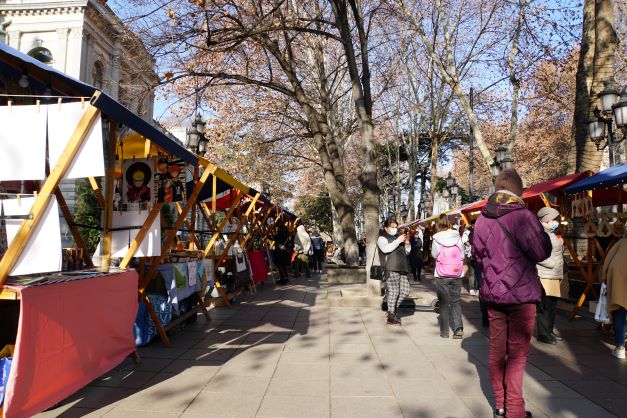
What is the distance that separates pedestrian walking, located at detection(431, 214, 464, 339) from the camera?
20.5 feet

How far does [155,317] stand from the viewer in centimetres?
544

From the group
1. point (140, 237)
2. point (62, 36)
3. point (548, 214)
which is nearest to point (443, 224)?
point (548, 214)

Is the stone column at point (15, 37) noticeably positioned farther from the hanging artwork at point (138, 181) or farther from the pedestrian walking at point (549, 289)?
the pedestrian walking at point (549, 289)

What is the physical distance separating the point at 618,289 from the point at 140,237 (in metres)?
5.47

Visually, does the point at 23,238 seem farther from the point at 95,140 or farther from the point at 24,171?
the point at 95,140

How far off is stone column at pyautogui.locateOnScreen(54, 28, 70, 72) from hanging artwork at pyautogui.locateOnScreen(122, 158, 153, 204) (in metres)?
30.1

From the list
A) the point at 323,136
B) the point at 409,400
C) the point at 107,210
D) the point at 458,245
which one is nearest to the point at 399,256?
the point at 458,245

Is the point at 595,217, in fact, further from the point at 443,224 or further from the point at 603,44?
the point at 603,44

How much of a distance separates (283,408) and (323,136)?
37.6 feet

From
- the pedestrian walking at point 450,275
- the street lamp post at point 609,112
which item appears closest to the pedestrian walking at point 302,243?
the street lamp post at point 609,112

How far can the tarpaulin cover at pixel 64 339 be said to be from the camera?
2.89 metres

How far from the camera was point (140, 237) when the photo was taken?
4.89 m

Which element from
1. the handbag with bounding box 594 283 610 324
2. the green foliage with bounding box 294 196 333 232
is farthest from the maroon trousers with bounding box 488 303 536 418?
the green foliage with bounding box 294 196 333 232

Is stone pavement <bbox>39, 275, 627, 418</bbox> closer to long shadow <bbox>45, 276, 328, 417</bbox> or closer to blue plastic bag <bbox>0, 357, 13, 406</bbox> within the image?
long shadow <bbox>45, 276, 328, 417</bbox>
